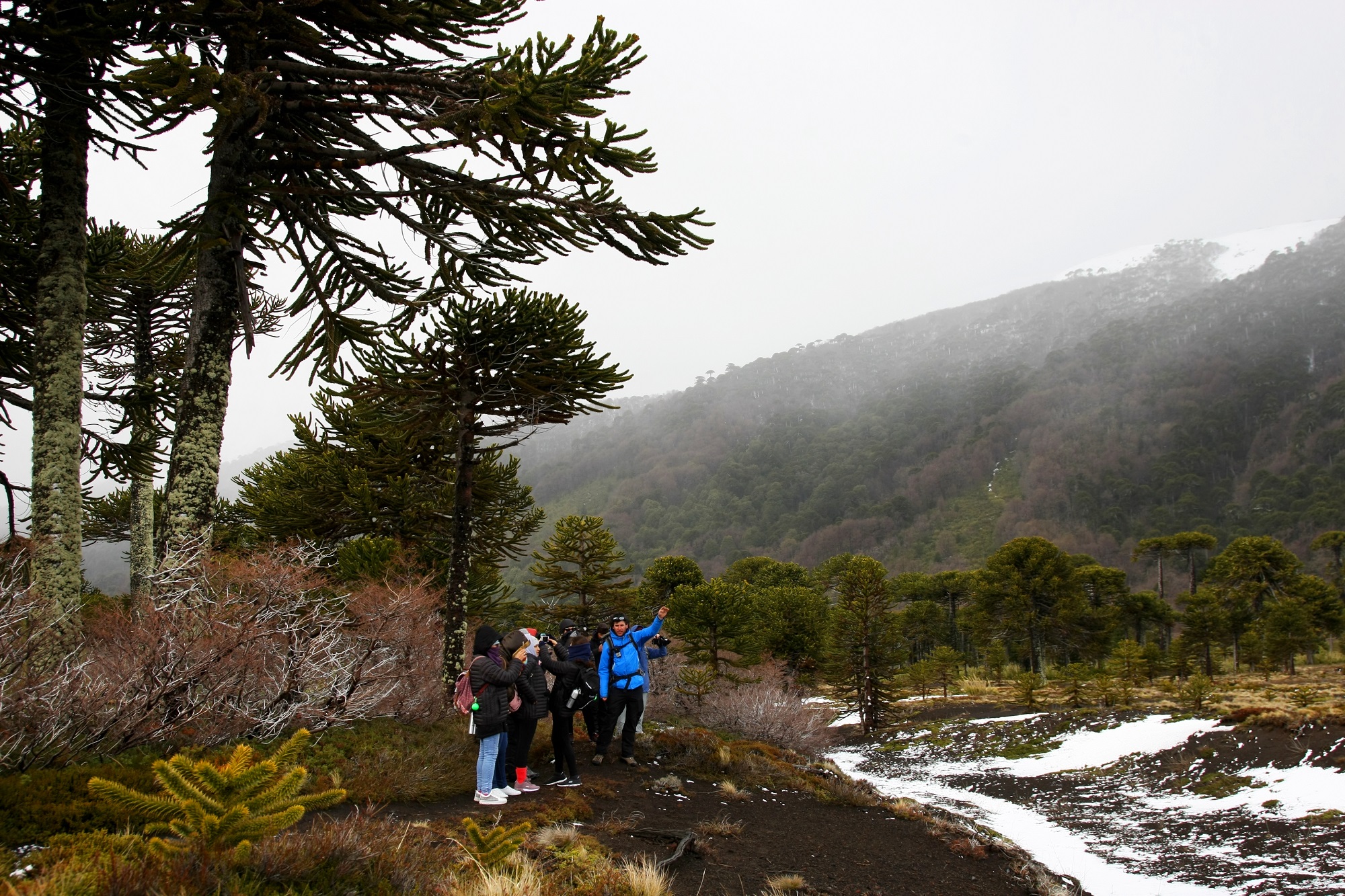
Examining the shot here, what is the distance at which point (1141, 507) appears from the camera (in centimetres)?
13000

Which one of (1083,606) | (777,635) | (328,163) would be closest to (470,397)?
(328,163)

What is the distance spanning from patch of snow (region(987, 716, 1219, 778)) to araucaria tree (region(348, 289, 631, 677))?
16.7 m

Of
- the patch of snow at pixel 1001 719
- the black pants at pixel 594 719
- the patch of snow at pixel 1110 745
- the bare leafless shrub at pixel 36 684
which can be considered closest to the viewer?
the bare leafless shrub at pixel 36 684

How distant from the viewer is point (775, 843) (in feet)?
22.2

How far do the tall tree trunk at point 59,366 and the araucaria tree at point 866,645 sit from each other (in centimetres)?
2799

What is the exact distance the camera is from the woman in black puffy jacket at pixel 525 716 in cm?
688

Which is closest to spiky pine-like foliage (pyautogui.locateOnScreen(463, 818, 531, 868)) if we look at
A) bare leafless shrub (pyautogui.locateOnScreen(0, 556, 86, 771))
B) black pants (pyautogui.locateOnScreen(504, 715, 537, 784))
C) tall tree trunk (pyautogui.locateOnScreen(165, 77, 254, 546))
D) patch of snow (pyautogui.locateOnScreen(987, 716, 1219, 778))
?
bare leafless shrub (pyautogui.locateOnScreen(0, 556, 86, 771))

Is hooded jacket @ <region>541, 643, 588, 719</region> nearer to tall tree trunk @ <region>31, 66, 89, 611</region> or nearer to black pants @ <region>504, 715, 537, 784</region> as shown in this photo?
black pants @ <region>504, 715, 537, 784</region>

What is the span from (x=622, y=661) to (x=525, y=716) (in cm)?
162

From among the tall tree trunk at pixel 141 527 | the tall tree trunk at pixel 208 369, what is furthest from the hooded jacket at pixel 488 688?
the tall tree trunk at pixel 141 527

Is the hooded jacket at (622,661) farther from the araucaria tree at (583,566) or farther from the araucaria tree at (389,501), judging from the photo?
the araucaria tree at (583,566)

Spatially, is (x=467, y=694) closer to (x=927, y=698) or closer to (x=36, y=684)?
(x=36, y=684)

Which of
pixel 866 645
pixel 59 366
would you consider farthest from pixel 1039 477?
pixel 59 366

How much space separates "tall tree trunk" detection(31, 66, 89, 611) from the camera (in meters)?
5.32
